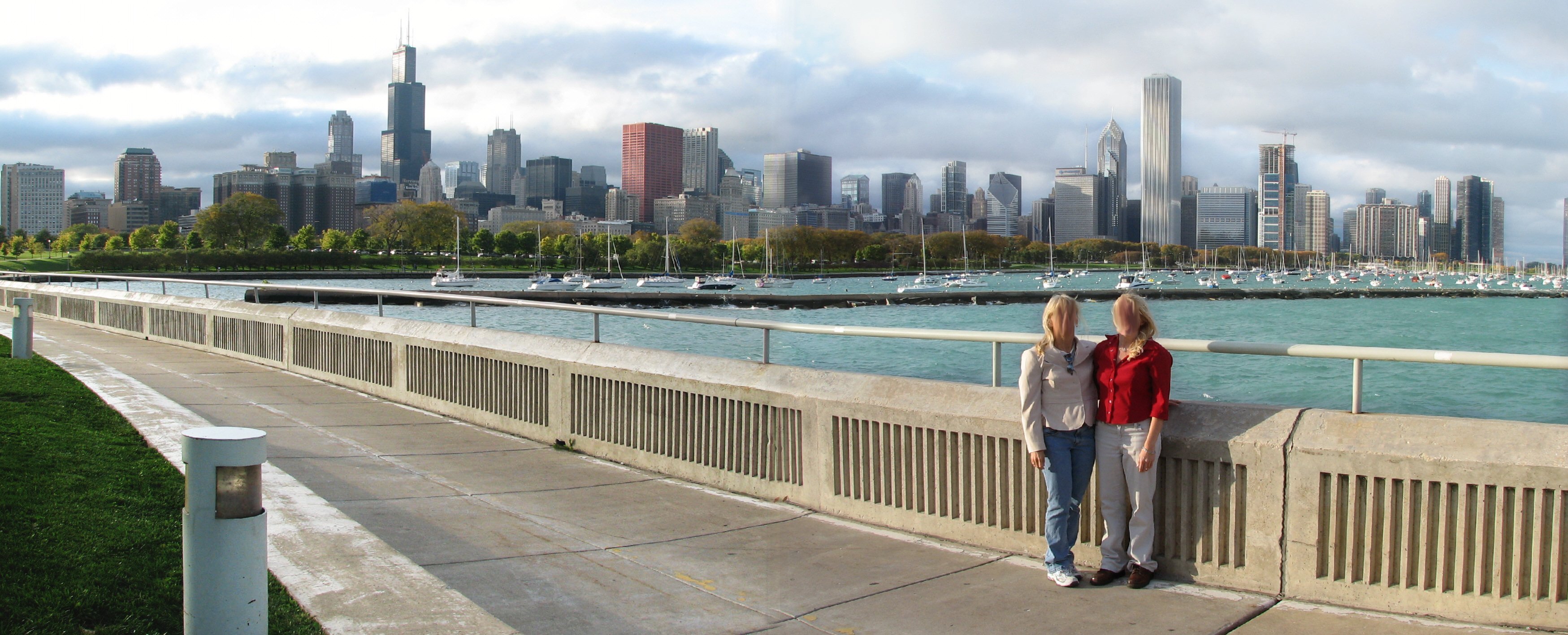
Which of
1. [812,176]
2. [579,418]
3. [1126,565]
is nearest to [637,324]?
[812,176]

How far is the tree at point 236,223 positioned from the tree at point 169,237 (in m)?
3.81

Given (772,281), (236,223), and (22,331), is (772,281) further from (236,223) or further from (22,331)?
(22,331)

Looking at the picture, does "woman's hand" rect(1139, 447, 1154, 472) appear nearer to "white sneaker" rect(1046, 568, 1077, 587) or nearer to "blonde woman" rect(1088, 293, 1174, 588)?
"blonde woman" rect(1088, 293, 1174, 588)

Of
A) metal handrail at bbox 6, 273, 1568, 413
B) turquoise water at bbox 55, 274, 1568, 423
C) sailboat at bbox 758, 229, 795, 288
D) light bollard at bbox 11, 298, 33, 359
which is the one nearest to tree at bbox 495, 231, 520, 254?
sailboat at bbox 758, 229, 795, 288

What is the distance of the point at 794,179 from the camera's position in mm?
19000

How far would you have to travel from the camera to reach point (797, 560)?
6.84 m

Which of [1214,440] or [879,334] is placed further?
[879,334]

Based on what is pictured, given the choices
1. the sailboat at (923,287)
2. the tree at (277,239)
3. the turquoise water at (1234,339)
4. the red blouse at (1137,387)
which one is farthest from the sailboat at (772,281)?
the red blouse at (1137,387)

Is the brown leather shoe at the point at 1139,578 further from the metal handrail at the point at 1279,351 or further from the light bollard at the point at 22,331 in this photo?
the light bollard at the point at 22,331

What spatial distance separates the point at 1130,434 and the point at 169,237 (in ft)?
671

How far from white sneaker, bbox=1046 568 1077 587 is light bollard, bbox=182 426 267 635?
4.10 meters

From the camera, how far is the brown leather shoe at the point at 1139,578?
6.08 m

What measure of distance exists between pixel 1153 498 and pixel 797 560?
85.0 inches

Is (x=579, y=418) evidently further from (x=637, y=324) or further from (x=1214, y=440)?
(x=637, y=324)
